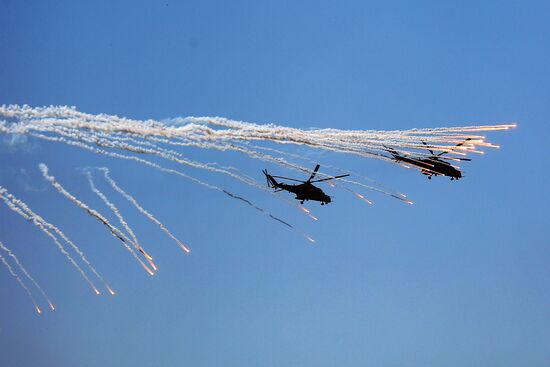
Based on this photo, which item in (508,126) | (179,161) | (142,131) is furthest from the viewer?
(508,126)

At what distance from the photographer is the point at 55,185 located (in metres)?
31.6

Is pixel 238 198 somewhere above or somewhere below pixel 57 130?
below

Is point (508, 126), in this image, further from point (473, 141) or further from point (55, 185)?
point (55, 185)

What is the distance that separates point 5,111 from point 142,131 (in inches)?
244

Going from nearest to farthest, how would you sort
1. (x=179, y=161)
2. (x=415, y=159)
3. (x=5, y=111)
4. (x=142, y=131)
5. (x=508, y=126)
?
(x=5, y=111)
(x=142, y=131)
(x=179, y=161)
(x=508, y=126)
(x=415, y=159)

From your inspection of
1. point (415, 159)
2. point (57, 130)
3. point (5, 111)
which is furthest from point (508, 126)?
point (5, 111)

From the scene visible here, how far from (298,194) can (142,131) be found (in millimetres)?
17879

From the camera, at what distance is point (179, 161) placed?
3147 centimetres

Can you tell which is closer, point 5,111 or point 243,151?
point 5,111

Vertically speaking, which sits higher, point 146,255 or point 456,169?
point 456,169

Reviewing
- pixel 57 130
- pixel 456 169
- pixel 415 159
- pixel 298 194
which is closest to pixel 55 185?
pixel 57 130

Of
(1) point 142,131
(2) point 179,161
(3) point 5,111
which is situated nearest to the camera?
(3) point 5,111

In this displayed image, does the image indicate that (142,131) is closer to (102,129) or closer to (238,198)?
(102,129)

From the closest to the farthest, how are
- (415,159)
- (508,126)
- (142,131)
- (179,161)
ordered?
(142,131), (179,161), (508,126), (415,159)
